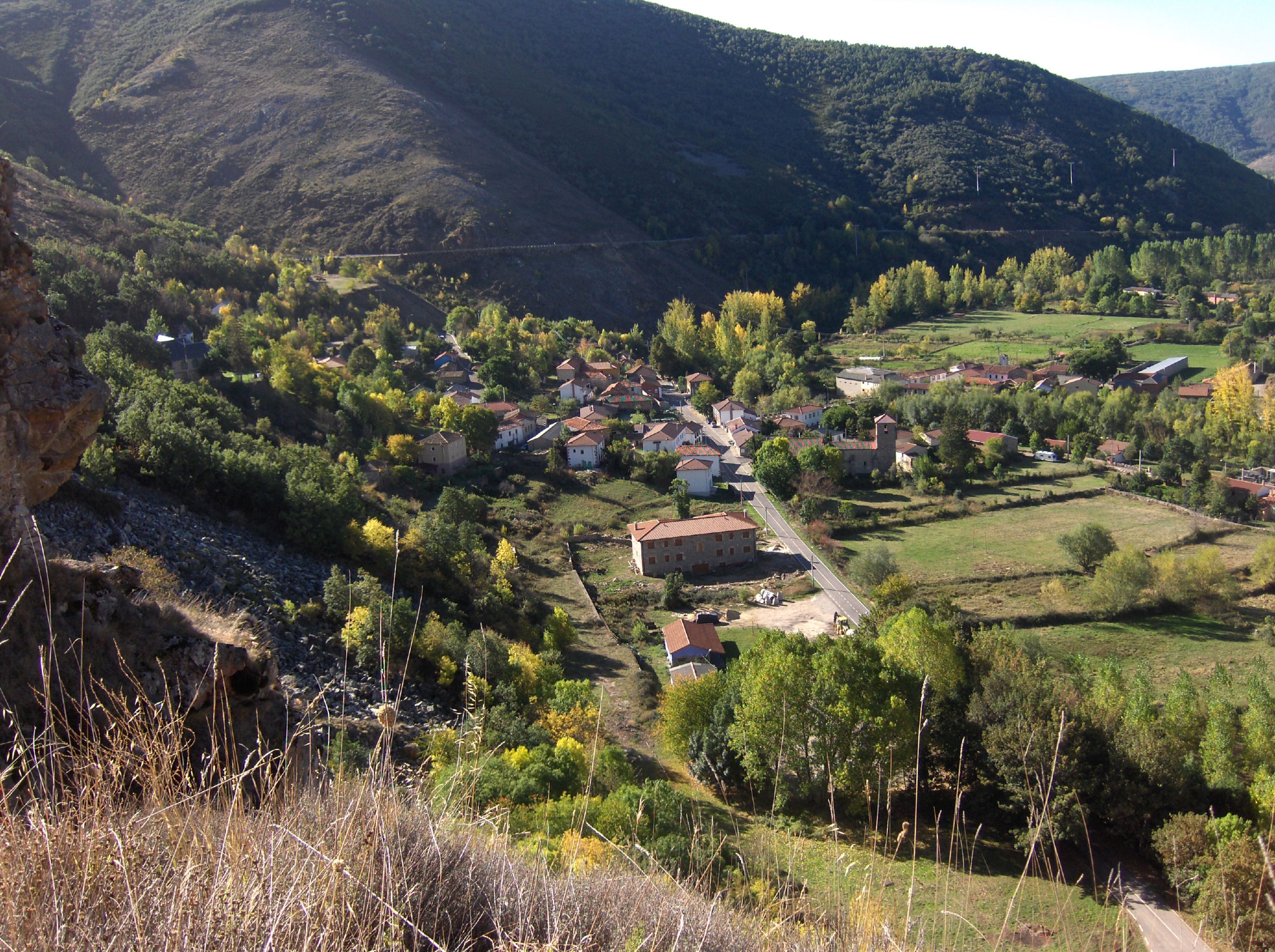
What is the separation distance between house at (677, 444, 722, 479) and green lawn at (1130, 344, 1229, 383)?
2886cm

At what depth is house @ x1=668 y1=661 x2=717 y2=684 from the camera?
1821cm

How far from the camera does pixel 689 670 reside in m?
18.7

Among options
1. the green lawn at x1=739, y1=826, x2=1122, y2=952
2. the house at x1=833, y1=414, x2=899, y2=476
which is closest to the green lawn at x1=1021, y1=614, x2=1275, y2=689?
the green lawn at x1=739, y1=826, x2=1122, y2=952

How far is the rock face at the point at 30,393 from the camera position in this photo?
543 cm

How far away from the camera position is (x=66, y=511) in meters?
13.3

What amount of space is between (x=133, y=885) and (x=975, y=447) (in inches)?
1440

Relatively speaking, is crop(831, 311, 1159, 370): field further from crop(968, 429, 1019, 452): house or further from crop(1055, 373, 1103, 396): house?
crop(968, 429, 1019, 452): house

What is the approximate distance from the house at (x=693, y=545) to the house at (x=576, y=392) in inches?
583

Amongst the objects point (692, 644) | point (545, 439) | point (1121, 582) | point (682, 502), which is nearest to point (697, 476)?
point (682, 502)

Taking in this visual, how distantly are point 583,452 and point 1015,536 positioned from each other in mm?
15976

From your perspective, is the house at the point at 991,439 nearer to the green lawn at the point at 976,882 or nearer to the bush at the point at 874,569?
the bush at the point at 874,569

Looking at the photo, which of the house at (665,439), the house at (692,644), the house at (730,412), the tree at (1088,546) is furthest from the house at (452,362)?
the tree at (1088,546)

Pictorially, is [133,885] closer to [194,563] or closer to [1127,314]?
[194,563]

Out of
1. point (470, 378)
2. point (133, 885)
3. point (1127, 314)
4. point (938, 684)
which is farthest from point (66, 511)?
point (1127, 314)
